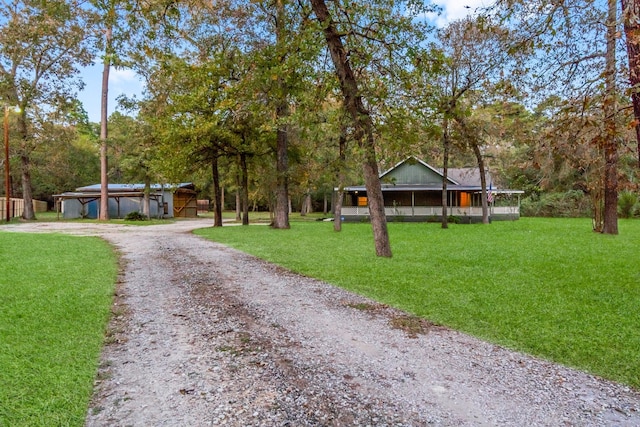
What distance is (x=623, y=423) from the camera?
2.51m

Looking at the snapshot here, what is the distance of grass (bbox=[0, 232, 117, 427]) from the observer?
2.58 meters

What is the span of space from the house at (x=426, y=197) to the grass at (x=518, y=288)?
14809 mm

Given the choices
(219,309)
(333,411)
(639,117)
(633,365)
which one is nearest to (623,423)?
(633,365)

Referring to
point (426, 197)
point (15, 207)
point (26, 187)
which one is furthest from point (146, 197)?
Answer: point (426, 197)

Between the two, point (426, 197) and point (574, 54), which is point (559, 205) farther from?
point (574, 54)

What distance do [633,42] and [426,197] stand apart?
25513 mm

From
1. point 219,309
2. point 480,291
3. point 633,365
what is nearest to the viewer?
point 633,365

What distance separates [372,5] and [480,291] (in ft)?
20.2

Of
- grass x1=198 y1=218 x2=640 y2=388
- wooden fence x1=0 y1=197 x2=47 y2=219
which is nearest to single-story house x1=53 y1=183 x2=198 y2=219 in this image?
wooden fence x1=0 y1=197 x2=47 y2=219

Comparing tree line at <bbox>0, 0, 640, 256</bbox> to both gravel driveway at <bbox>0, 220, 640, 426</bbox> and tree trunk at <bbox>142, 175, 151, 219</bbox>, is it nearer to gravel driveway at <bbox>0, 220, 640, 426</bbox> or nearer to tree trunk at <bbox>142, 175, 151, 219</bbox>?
gravel driveway at <bbox>0, 220, 640, 426</bbox>

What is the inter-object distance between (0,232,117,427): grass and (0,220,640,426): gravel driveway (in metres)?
0.18

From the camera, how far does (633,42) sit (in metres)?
3.86

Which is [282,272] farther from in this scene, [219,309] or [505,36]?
[505,36]

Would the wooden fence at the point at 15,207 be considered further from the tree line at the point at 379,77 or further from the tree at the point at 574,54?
the tree at the point at 574,54
